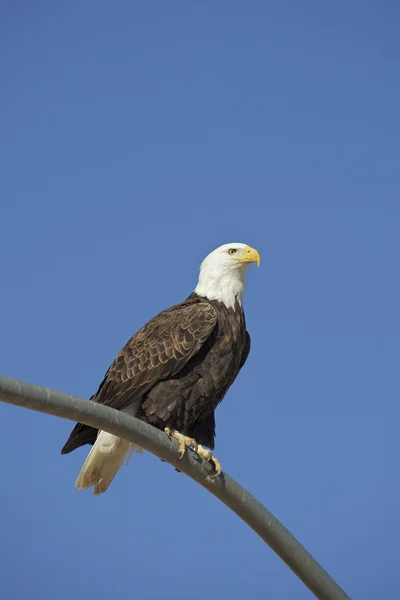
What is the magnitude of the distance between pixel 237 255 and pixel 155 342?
1.05 meters

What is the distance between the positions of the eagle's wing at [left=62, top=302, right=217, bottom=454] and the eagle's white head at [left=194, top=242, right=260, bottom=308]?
339 mm

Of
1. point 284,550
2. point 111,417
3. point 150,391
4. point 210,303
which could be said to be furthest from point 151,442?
point 210,303

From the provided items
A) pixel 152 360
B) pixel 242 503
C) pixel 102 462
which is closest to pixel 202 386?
pixel 152 360

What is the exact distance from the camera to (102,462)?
705 cm

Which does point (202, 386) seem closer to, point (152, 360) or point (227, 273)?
point (152, 360)

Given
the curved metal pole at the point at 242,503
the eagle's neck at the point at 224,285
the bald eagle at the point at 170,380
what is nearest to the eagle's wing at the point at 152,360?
the bald eagle at the point at 170,380

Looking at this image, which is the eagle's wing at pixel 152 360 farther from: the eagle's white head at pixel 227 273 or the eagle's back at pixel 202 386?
the eagle's white head at pixel 227 273

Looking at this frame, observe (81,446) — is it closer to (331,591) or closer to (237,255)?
(237,255)

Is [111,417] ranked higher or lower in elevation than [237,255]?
lower

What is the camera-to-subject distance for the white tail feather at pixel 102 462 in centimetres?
700

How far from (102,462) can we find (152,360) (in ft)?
2.54

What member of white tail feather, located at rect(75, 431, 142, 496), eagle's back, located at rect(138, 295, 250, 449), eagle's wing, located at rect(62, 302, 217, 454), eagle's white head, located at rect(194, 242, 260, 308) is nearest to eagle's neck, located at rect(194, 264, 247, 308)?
eagle's white head, located at rect(194, 242, 260, 308)

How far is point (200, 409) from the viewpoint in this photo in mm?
7098

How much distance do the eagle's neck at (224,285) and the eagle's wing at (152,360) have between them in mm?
303
